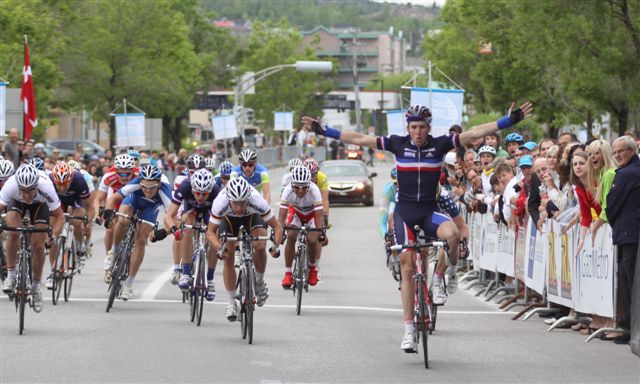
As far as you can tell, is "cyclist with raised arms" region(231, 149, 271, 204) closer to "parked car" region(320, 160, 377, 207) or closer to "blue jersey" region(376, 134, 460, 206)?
"blue jersey" region(376, 134, 460, 206)

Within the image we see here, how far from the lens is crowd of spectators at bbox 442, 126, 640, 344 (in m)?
14.0

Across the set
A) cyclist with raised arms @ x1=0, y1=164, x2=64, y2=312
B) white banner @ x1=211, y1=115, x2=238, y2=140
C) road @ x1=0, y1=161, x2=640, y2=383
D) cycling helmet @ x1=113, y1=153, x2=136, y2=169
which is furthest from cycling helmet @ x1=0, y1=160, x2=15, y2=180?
white banner @ x1=211, y1=115, x2=238, y2=140

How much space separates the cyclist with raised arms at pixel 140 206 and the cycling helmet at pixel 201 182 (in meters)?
1.52

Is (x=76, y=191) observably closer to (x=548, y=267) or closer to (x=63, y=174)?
(x=63, y=174)

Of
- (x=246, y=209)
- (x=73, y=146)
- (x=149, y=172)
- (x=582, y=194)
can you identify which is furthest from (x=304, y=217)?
(x=73, y=146)

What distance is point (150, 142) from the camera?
196 ft

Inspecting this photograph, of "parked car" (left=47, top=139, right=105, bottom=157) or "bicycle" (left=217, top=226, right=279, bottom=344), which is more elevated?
"parked car" (left=47, top=139, right=105, bottom=157)

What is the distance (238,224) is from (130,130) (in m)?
32.5

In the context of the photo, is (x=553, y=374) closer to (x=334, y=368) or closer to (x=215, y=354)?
(x=334, y=368)

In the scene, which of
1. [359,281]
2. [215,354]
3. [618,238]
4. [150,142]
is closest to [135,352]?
→ [215,354]

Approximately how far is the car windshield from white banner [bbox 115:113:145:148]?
6.15 meters

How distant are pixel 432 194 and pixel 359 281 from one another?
9669 mm

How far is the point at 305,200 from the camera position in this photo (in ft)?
63.6

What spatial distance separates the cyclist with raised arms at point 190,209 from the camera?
16.6 metres
